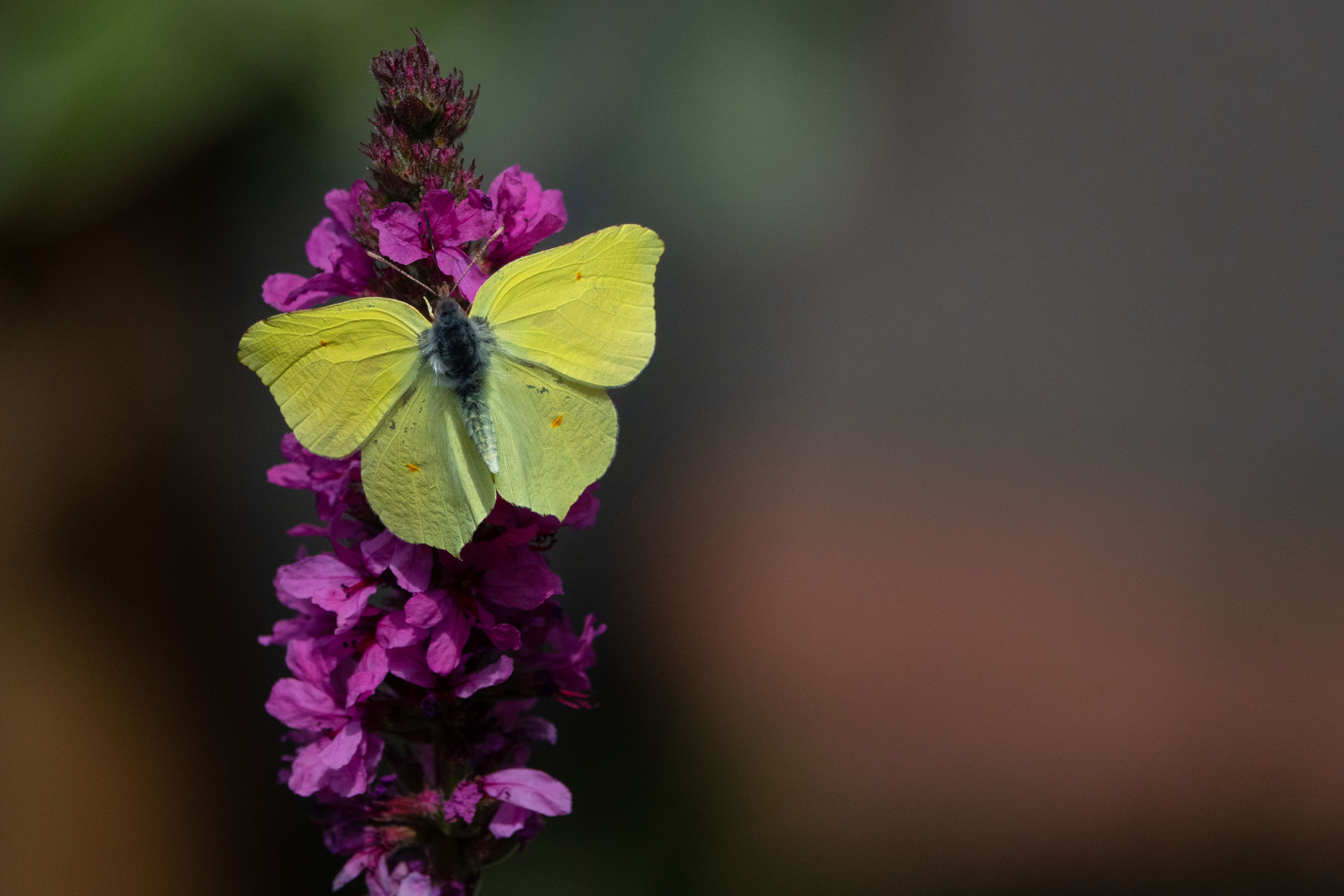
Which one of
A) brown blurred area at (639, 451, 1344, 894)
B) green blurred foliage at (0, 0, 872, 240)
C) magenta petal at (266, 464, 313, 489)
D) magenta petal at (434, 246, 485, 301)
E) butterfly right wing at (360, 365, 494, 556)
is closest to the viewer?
butterfly right wing at (360, 365, 494, 556)

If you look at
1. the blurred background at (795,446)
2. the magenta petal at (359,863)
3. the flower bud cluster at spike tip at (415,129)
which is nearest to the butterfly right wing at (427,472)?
the flower bud cluster at spike tip at (415,129)

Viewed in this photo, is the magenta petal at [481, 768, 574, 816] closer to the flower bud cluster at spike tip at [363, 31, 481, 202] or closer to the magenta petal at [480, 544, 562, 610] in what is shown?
the magenta petal at [480, 544, 562, 610]

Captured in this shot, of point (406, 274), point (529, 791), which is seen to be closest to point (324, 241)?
point (406, 274)

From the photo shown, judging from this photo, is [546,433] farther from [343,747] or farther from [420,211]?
[343,747]

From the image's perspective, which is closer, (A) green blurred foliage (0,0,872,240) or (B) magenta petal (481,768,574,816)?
(B) magenta petal (481,768,574,816)

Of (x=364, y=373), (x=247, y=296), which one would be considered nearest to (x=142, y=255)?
(x=247, y=296)

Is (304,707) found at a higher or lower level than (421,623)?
lower

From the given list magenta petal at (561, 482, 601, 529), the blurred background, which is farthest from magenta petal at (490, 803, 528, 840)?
the blurred background
